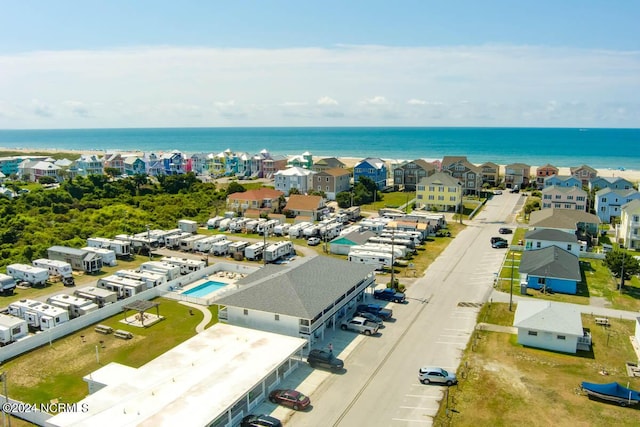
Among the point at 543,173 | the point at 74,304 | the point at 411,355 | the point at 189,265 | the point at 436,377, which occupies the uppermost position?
the point at 543,173

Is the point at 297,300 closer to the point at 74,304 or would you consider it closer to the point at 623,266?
the point at 74,304

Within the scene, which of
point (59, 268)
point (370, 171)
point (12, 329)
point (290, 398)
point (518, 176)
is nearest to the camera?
point (290, 398)

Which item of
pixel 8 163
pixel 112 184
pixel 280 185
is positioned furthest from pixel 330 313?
pixel 8 163

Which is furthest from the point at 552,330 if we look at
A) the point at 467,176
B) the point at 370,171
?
the point at 370,171

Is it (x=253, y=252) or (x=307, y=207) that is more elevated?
(x=307, y=207)

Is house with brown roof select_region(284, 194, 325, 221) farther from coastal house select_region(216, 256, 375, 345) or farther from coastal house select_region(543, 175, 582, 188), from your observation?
coastal house select_region(543, 175, 582, 188)

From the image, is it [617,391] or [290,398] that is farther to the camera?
[617,391]

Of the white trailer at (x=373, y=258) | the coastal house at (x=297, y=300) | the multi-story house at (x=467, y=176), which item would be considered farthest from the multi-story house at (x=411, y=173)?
the coastal house at (x=297, y=300)

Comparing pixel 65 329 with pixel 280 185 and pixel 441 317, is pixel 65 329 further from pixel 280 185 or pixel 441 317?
pixel 280 185
